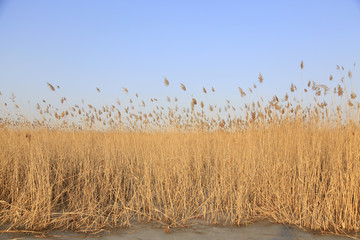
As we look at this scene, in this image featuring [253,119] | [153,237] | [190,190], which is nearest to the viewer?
[153,237]

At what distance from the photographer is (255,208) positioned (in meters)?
3.48

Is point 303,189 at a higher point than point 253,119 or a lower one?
lower

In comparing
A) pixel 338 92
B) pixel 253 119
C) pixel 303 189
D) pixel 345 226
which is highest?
pixel 338 92

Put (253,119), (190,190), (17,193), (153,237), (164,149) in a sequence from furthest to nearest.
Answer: (253,119) < (164,149) < (190,190) < (17,193) < (153,237)

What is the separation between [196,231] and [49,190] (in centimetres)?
166

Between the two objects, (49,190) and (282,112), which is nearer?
(49,190)

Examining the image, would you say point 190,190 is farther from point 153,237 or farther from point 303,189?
point 303,189

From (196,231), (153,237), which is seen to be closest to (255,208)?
(196,231)

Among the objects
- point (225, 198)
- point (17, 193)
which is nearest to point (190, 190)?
point (225, 198)

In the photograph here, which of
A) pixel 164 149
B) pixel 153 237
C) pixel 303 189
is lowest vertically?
pixel 153 237

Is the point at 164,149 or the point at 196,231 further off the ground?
the point at 164,149

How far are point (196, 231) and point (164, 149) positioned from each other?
1.40 m

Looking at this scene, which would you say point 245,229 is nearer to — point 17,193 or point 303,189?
point 303,189

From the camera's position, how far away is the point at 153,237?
300 centimetres
